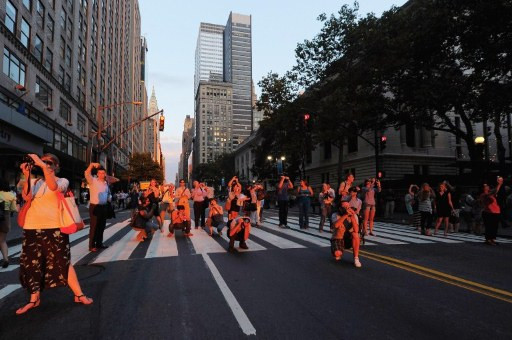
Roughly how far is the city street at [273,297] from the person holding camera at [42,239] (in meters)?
0.39

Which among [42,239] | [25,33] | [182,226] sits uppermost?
[25,33]

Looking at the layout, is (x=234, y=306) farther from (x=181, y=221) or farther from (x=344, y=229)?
(x=181, y=221)

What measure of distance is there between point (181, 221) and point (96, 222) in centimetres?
313

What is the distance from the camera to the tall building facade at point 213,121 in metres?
182

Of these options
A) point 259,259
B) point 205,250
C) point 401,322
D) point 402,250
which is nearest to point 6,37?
point 205,250

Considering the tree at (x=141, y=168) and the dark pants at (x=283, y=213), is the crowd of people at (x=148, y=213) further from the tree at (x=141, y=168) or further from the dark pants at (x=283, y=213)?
the tree at (x=141, y=168)

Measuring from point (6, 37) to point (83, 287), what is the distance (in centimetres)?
2415

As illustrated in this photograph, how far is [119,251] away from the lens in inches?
338

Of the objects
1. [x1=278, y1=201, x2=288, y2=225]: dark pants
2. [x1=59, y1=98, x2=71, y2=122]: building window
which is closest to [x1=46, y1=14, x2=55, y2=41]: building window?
[x1=59, y1=98, x2=71, y2=122]: building window

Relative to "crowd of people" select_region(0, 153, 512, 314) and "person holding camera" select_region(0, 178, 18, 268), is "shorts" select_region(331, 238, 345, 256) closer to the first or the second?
"crowd of people" select_region(0, 153, 512, 314)

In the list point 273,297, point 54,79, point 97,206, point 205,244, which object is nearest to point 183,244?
point 205,244

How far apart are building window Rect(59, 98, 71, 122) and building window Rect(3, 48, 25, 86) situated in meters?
8.20

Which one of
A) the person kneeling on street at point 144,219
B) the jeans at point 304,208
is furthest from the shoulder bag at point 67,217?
the jeans at point 304,208

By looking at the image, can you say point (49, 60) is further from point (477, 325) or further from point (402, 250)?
point (477, 325)
